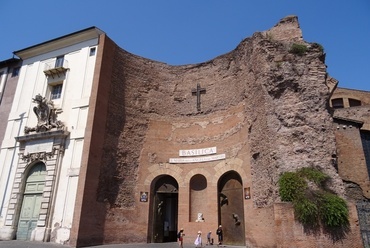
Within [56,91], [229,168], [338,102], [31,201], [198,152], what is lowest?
[31,201]

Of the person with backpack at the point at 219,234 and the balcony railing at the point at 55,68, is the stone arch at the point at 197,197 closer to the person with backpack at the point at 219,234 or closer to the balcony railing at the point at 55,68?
the person with backpack at the point at 219,234

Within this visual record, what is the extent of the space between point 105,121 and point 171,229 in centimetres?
710

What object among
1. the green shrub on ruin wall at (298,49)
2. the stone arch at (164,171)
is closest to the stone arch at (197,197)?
the stone arch at (164,171)

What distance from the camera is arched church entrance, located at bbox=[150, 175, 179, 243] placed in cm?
1583

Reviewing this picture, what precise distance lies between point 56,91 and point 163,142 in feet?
24.0

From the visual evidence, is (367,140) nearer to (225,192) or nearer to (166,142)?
(225,192)

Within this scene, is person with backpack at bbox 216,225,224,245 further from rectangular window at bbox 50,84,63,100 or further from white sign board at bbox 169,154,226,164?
rectangular window at bbox 50,84,63,100

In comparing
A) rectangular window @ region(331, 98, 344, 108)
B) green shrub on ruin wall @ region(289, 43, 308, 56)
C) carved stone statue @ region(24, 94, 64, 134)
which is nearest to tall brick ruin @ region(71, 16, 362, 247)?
green shrub on ruin wall @ region(289, 43, 308, 56)

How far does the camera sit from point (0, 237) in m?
14.5

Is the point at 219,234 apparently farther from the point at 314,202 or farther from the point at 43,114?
the point at 43,114

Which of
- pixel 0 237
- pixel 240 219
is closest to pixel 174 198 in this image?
pixel 240 219

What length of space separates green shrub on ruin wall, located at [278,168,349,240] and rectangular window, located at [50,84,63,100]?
13.6 meters

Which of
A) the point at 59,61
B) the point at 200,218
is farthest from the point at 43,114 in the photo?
the point at 200,218

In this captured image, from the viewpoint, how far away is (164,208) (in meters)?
16.5
